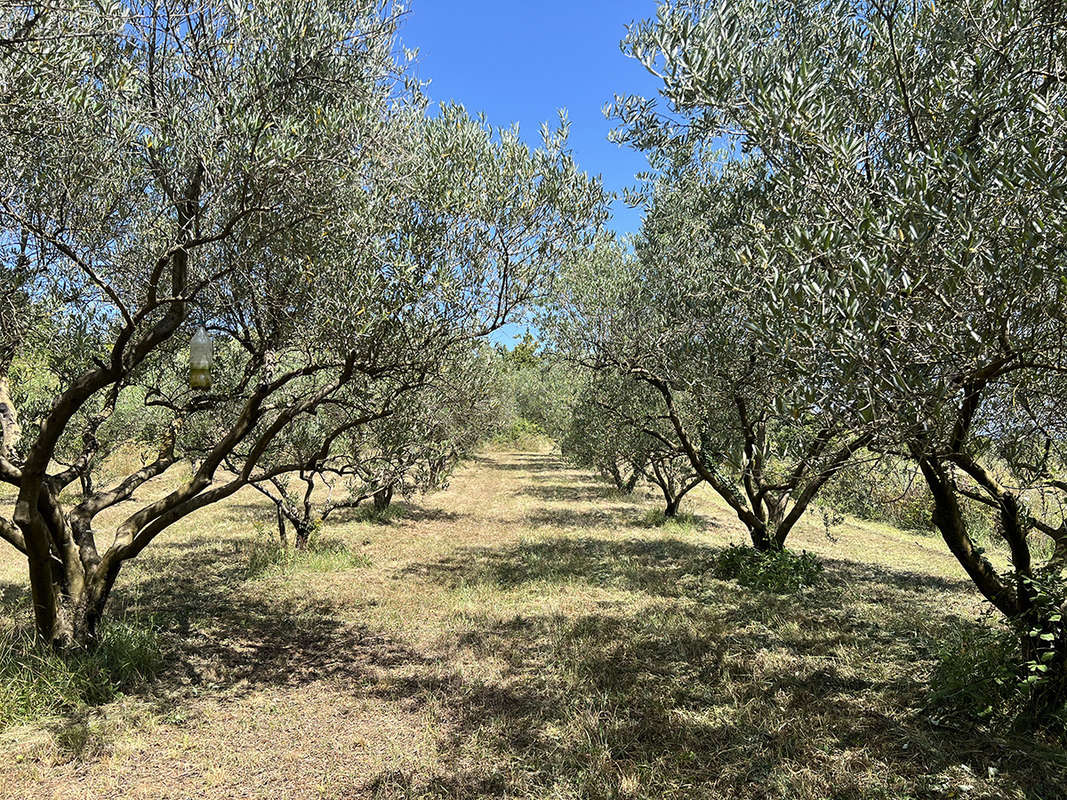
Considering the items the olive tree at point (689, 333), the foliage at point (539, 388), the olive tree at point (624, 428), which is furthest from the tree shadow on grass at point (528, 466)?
the olive tree at point (689, 333)

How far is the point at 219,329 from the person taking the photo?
27.8 ft

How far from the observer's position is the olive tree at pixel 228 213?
5652 millimetres

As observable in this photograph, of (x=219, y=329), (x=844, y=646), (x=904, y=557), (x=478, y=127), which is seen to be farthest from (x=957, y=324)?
(x=904, y=557)

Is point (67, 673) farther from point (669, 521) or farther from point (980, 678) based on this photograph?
point (669, 521)

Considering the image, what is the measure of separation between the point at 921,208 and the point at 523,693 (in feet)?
22.8

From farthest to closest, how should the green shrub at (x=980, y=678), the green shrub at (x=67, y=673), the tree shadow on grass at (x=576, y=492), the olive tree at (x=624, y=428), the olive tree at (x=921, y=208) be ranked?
the tree shadow on grass at (x=576, y=492) → the olive tree at (x=624, y=428) → the green shrub at (x=67, y=673) → the green shrub at (x=980, y=678) → the olive tree at (x=921, y=208)

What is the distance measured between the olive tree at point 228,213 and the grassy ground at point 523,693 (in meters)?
2.45

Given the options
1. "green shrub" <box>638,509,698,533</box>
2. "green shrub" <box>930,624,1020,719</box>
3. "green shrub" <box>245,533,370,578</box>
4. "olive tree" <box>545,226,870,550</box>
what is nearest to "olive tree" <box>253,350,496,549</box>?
"green shrub" <box>245,533,370,578</box>

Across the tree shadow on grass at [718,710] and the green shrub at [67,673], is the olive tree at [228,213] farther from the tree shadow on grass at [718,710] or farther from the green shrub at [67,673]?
the tree shadow on grass at [718,710]

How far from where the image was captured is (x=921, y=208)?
13.3 feet

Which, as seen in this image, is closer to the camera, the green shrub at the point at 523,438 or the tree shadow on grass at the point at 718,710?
the tree shadow on grass at the point at 718,710

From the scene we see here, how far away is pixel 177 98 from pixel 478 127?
11.3 ft

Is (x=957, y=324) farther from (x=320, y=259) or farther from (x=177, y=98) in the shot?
(x=177, y=98)

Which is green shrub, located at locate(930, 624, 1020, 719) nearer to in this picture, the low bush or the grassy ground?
the low bush
